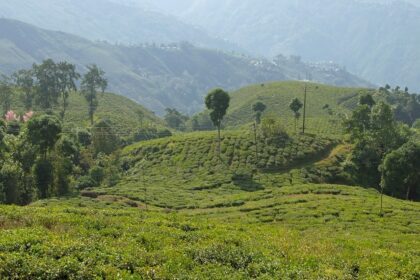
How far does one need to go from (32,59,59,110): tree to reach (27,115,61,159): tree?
79.4m

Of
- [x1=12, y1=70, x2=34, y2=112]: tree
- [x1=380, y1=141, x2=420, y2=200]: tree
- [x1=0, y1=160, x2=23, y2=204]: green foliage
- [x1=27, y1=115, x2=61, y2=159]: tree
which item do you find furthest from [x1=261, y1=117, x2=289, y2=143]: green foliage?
[x1=12, y1=70, x2=34, y2=112]: tree

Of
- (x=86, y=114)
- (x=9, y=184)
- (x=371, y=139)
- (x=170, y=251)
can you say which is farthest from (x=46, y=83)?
(x=170, y=251)

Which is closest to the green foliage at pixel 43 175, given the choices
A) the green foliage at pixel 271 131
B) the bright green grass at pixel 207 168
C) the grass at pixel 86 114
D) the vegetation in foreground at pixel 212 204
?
the vegetation in foreground at pixel 212 204

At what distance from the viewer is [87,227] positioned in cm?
2834

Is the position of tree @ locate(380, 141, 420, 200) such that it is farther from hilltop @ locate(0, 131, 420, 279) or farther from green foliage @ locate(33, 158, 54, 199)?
green foliage @ locate(33, 158, 54, 199)

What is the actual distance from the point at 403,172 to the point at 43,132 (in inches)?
2293

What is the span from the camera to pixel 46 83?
5896 inches

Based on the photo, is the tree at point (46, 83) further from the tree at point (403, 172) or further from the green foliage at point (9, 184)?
the tree at point (403, 172)

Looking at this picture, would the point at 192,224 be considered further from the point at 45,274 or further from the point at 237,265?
the point at 45,274

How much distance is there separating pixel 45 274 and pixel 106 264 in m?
2.77

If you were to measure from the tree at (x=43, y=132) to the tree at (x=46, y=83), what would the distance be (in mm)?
79444

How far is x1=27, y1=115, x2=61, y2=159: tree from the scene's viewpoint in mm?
74188

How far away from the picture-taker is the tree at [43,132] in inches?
2921

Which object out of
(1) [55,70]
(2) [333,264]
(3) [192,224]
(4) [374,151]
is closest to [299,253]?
(2) [333,264]
